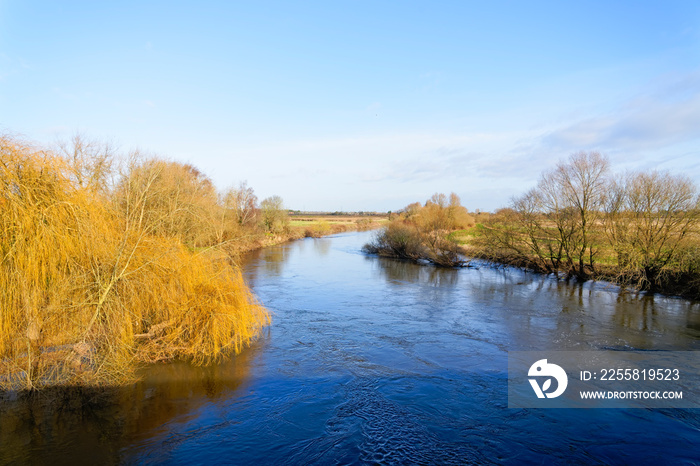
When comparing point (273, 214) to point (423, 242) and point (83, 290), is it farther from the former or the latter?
point (83, 290)

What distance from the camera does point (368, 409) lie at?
866 cm

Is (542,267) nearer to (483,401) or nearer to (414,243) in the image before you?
(414,243)

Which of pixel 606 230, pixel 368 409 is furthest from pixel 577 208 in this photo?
pixel 368 409

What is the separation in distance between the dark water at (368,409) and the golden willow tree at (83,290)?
0.72 m

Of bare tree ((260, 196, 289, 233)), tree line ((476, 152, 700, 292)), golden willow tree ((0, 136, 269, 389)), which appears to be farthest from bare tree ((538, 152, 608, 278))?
bare tree ((260, 196, 289, 233))

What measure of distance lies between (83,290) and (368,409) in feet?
23.4

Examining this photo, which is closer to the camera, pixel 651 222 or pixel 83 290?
pixel 83 290

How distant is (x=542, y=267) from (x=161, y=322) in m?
25.9

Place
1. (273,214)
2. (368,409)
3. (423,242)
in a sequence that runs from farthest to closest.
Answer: (273,214)
(423,242)
(368,409)

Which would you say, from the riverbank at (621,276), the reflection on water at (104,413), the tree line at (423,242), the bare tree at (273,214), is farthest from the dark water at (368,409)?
the bare tree at (273,214)

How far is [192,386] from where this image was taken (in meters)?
9.65

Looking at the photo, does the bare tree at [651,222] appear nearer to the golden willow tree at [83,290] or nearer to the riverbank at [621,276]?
the riverbank at [621,276]

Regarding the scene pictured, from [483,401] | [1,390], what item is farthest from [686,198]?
[1,390]

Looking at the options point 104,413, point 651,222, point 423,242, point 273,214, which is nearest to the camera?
point 104,413
